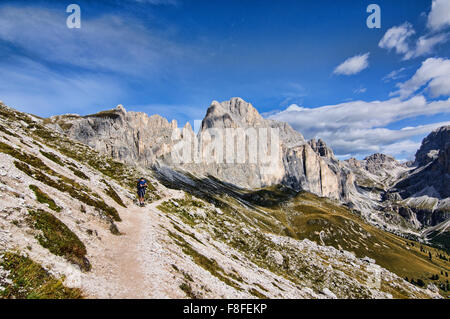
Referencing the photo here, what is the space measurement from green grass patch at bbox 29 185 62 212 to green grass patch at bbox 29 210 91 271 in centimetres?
284

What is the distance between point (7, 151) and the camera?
28.5 meters

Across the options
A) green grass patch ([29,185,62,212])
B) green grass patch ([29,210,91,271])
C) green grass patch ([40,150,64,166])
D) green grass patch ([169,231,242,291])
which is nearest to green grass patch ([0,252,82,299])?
green grass patch ([29,210,91,271])

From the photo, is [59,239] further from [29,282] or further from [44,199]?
[44,199]

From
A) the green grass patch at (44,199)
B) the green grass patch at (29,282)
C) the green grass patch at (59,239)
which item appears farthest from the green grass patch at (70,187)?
the green grass patch at (29,282)

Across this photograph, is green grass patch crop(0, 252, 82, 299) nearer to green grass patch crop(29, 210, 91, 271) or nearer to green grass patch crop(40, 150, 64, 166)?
green grass patch crop(29, 210, 91, 271)

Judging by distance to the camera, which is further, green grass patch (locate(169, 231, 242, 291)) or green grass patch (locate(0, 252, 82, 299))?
green grass patch (locate(169, 231, 242, 291))

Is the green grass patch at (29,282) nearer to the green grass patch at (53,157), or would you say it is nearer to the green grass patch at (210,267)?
the green grass patch at (210,267)

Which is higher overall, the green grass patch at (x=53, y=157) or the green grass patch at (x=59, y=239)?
the green grass patch at (x=53, y=157)

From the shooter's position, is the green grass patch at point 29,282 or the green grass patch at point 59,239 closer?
the green grass patch at point 29,282

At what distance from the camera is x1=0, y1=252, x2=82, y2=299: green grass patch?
1107 cm

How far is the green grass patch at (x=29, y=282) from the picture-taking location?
11068 mm

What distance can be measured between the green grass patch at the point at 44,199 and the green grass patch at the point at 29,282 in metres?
→ 9.49

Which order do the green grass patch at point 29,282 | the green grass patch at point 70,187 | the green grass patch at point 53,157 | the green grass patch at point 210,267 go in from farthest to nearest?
the green grass patch at point 53,157 < the green grass patch at point 70,187 < the green grass patch at point 210,267 < the green grass patch at point 29,282
